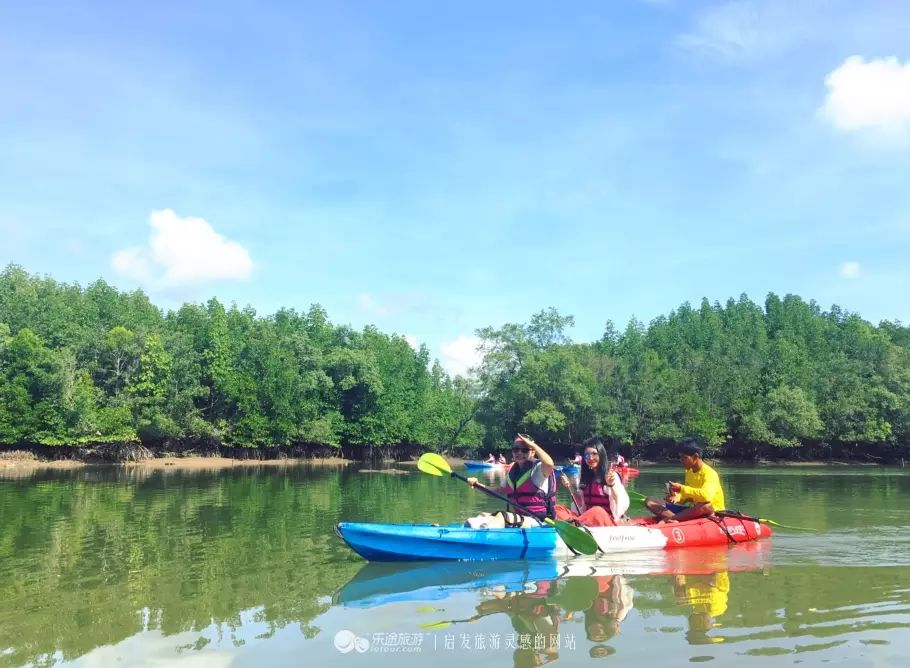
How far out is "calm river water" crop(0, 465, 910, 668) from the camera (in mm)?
5945

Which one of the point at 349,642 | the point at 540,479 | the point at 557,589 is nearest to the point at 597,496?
the point at 540,479

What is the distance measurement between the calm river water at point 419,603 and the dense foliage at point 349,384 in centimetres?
3296

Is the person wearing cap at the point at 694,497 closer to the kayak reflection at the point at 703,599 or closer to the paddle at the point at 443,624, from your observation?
the kayak reflection at the point at 703,599

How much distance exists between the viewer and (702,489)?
11.6 m

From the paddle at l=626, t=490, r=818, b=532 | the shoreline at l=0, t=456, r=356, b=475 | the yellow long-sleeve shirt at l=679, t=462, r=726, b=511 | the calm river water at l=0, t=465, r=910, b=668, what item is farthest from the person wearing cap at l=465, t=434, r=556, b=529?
the shoreline at l=0, t=456, r=356, b=475

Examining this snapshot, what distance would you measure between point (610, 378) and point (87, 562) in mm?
49415

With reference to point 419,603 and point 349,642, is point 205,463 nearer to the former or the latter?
point 419,603

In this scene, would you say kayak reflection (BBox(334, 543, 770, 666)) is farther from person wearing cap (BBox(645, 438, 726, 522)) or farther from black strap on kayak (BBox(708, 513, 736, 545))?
person wearing cap (BBox(645, 438, 726, 522))

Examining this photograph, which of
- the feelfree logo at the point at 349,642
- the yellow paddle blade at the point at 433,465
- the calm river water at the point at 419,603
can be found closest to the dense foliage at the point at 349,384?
the calm river water at the point at 419,603

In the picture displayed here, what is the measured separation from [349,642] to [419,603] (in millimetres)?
1523

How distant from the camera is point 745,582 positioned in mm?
8578

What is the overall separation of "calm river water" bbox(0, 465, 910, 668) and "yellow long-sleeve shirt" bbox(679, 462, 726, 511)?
1002 millimetres

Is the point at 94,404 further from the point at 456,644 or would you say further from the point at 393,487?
the point at 456,644

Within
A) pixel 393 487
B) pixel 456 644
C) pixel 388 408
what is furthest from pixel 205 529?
pixel 388 408
